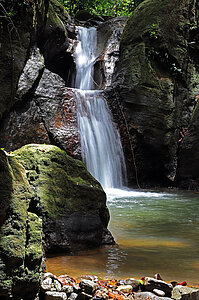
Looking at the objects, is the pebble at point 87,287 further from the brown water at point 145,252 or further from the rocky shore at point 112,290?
the brown water at point 145,252

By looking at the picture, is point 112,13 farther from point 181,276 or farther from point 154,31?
point 181,276

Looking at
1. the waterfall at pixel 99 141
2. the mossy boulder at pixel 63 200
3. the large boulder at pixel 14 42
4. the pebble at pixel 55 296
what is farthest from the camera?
the waterfall at pixel 99 141

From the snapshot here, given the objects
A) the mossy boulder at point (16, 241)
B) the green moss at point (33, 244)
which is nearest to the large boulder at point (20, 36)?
the mossy boulder at point (16, 241)

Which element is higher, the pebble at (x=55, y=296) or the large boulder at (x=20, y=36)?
the large boulder at (x=20, y=36)

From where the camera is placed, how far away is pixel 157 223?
4.79 metres

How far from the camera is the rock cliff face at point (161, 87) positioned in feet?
33.3

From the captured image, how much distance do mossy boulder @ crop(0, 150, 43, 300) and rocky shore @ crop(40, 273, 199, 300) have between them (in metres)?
0.15

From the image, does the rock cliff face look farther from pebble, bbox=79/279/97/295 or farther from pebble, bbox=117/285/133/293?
pebble, bbox=79/279/97/295

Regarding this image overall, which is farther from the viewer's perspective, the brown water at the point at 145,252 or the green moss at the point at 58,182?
the green moss at the point at 58,182

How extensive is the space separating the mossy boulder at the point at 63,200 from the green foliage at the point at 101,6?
17.2 metres

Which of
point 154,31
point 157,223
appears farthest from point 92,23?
point 157,223

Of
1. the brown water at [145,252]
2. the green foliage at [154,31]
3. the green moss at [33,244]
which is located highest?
the green foliage at [154,31]

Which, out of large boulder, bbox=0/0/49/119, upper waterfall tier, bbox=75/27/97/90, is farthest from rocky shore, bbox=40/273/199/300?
upper waterfall tier, bbox=75/27/97/90

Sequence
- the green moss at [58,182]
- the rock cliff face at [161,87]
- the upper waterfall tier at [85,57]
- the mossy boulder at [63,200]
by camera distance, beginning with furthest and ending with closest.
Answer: the upper waterfall tier at [85,57] → the rock cliff face at [161,87] → the green moss at [58,182] → the mossy boulder at [63,200]
